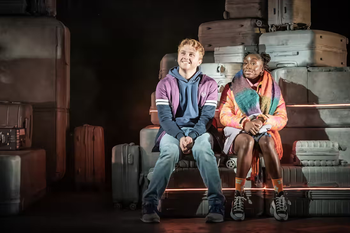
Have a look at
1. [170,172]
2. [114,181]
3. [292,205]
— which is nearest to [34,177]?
[114,181]

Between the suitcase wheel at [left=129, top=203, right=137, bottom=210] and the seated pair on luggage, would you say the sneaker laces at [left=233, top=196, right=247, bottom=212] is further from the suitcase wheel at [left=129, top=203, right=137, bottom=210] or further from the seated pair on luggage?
the suitcase wheel at [left=129, top=203, right=137, bottom=210]

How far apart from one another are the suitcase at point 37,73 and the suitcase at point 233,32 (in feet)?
5.22

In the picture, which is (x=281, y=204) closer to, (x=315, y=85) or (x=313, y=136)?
(x=313, y=136)

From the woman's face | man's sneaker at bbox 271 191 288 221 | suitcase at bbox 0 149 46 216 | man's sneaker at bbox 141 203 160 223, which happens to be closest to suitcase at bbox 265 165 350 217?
man's sneaker at bbox 271 191 288 221

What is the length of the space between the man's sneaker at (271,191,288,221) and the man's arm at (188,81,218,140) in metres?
0.73

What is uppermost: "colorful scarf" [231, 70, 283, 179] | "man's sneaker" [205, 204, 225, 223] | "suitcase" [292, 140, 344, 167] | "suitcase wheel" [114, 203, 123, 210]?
"colorful scarf" [231, 70, 283, 179]

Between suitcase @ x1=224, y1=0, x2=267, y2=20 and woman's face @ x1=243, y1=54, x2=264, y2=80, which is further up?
suitcase @ x1=224, y1=0, x2=267, y2=20

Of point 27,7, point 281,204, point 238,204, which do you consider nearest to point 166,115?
point 238,204

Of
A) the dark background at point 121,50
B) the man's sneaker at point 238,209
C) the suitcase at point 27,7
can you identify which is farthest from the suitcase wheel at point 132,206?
the suitcase at point 27,7

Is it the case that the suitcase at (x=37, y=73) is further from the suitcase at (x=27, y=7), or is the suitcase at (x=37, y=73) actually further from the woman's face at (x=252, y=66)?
the woman's face at (x=252, y=66)

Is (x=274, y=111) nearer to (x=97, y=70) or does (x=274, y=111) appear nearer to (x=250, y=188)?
(x=250, y=188)

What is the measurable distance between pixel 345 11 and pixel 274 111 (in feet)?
8.57

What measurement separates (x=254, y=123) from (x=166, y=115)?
0.67 meters

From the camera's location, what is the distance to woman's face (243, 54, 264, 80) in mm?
3525
